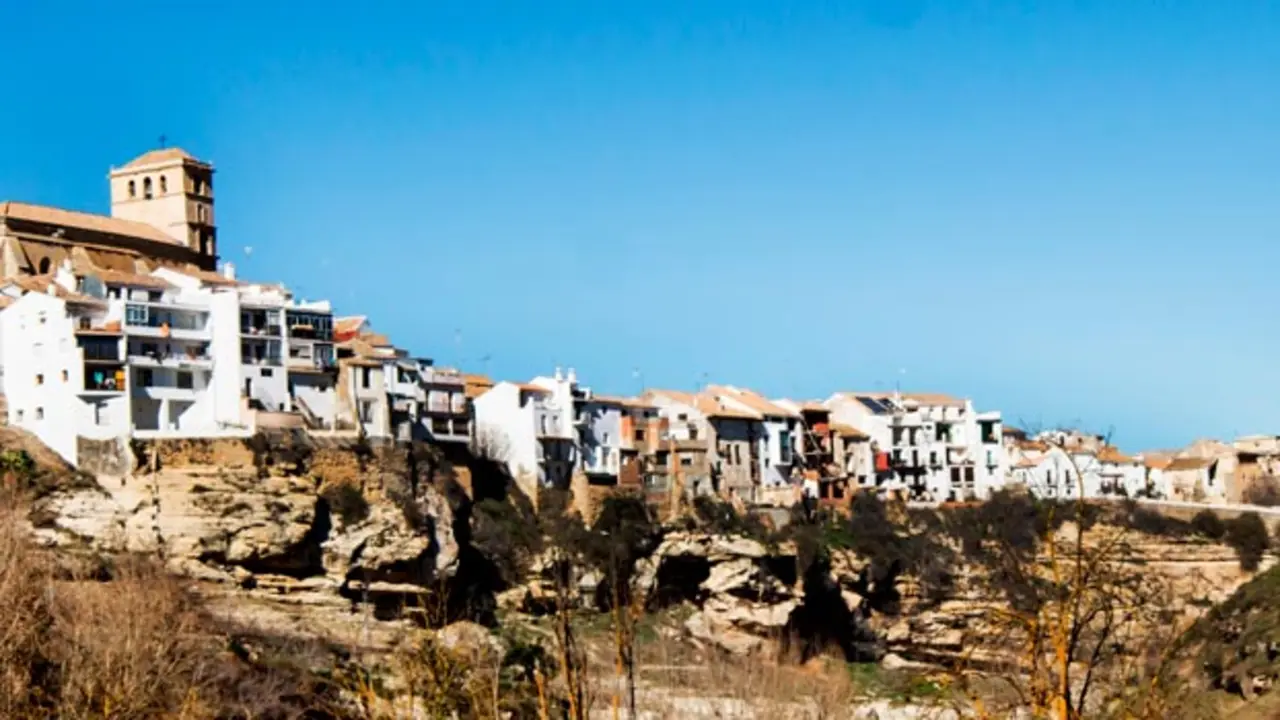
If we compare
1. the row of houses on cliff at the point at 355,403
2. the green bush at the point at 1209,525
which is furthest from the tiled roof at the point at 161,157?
the green bush at the point at 1209,525

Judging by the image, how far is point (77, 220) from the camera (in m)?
73.6

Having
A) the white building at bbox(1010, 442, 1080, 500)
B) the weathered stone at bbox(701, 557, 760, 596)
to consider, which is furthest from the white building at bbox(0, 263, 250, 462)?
the white building at bbox(1010, 442, 1080, 500)

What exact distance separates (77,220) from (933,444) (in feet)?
143

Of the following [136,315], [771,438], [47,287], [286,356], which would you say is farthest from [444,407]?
[771,438]

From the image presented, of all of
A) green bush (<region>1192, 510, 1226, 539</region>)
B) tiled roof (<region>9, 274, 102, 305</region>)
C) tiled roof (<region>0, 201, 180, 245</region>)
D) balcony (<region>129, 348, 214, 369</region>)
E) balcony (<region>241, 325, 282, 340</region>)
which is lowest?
green bush (<region>1192, 510, 1226, 539</region>)

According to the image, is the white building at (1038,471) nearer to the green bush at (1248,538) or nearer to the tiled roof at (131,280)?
the green bush at (1248,538)

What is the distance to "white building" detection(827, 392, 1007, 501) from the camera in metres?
92.3

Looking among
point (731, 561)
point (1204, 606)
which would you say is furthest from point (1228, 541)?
point (731, 561)

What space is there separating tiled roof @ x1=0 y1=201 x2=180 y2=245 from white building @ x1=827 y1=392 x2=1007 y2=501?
3580cm

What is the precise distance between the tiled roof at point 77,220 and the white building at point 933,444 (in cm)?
A: 3580

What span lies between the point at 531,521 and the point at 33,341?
19.9 meters

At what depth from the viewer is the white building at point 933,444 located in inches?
3634

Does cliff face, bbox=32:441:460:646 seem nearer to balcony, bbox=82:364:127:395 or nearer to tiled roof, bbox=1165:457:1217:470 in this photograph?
balcony, bbox=82:364:127:395

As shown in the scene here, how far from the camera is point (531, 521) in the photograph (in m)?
69.3
